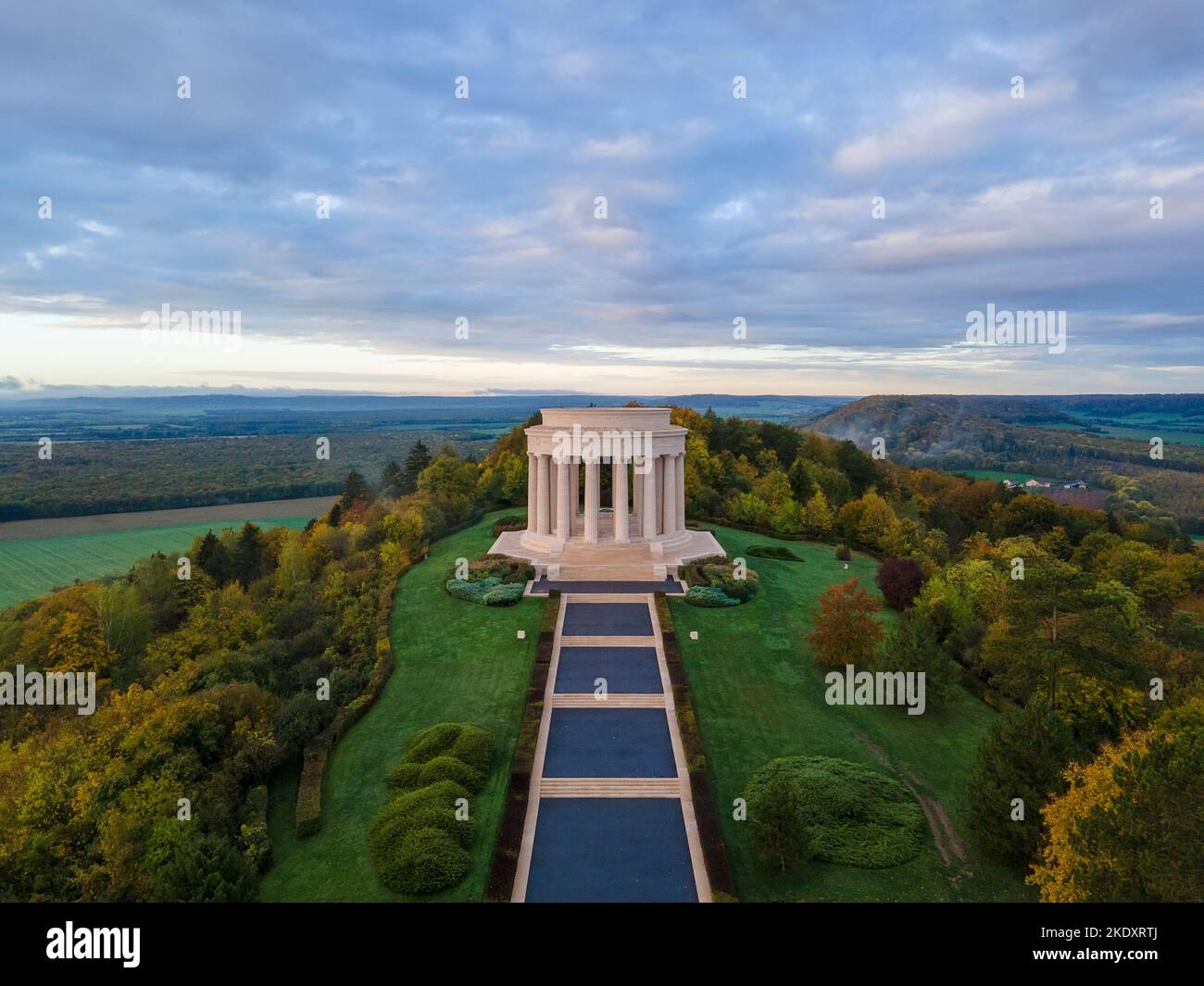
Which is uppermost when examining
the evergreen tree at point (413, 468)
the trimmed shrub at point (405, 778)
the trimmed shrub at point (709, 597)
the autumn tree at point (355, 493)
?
the evergreen tree at point (413, 468)

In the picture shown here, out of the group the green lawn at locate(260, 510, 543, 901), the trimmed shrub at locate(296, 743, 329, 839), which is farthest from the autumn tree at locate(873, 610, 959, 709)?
the trimmed shrub at locate(296, 743, 329, 839)

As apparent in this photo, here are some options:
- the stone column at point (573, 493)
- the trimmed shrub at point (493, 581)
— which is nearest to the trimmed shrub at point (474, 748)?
the trimmed shrub at point (493, 581)

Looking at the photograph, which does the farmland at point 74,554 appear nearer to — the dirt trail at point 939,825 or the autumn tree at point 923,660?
the autumn tree at point 923,660

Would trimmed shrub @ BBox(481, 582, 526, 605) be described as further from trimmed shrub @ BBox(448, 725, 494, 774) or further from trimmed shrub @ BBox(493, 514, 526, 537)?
trimmed shrub @ BBox(493, 514, 526, 537)

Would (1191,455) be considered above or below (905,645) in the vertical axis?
above

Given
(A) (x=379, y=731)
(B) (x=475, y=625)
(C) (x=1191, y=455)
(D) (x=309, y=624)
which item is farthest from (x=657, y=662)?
(C) (x=1191, y=455)

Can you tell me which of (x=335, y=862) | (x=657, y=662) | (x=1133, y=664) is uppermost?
(x=1133, y=664)
